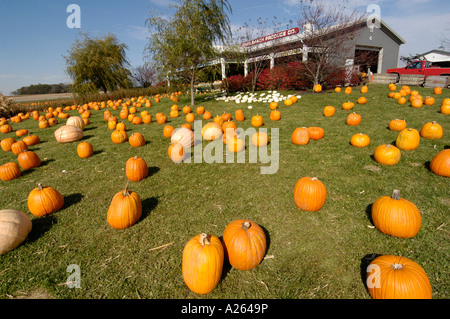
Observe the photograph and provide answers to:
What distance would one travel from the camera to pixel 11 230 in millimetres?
3131

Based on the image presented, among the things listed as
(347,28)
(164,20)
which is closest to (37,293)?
(164,20)

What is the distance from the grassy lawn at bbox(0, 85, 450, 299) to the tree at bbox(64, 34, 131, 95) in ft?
84.8

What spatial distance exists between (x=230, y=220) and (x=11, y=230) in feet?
10.4

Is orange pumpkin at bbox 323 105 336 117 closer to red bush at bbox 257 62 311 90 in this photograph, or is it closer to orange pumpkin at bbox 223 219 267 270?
orange pumpkin at bbox 223 219 267 270

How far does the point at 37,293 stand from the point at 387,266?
12.9 ft

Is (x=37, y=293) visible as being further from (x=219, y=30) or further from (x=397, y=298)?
(x=219, y=30)

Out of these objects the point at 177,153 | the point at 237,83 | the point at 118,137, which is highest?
the point at 237,83

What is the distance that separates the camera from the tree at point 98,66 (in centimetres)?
2647

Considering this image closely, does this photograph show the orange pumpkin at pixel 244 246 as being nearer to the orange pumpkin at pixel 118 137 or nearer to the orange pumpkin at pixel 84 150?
the orange pumpkin at pixel 84 150

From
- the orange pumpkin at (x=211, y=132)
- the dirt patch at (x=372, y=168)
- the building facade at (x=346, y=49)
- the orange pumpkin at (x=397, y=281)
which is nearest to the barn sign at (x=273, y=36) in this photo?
the building facade at (x=346, y=49)

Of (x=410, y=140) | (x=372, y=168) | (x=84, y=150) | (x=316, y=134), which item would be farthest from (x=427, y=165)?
(x=84, y=150)

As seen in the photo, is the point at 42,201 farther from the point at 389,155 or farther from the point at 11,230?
the point at 389,155

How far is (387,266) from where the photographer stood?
2.27 m

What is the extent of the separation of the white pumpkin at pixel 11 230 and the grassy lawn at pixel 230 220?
0.39 ft
